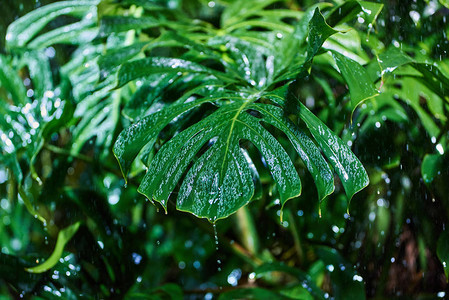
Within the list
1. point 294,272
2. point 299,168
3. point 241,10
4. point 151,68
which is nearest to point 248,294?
point 294,272

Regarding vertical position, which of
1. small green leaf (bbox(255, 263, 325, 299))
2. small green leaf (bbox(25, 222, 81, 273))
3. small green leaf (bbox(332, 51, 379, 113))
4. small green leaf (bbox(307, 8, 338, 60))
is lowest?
small green leaf (bbox(255, 263, 325, 299))

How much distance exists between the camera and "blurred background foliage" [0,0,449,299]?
2.85ft

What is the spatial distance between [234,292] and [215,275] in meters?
0.62

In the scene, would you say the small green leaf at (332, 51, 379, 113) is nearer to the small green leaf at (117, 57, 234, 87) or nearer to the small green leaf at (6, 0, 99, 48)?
the small green leaf at (117, 57, 234, 87)

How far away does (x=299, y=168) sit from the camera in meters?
1.05

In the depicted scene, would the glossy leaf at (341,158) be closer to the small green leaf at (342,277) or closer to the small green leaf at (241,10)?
the small green leaf at (342,277)

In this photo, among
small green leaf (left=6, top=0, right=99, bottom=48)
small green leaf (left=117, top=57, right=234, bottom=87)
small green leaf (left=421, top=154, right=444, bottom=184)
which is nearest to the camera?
small green leaf (left=117, top=57, right=234, bottom=87)

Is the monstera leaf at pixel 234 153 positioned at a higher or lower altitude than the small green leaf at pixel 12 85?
higher

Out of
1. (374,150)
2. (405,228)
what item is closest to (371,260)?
(405,228)

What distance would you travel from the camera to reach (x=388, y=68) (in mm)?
601

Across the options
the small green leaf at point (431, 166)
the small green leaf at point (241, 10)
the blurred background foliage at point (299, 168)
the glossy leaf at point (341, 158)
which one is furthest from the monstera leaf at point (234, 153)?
the small green leaf at point (241, 10)

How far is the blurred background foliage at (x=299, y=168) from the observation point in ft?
2.85

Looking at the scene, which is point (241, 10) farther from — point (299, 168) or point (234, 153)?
point (234, 153)

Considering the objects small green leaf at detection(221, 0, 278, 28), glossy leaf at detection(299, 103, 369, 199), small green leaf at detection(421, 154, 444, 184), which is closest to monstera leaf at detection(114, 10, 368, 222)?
glossy leaf at detection(299, 103, 369, 199)
